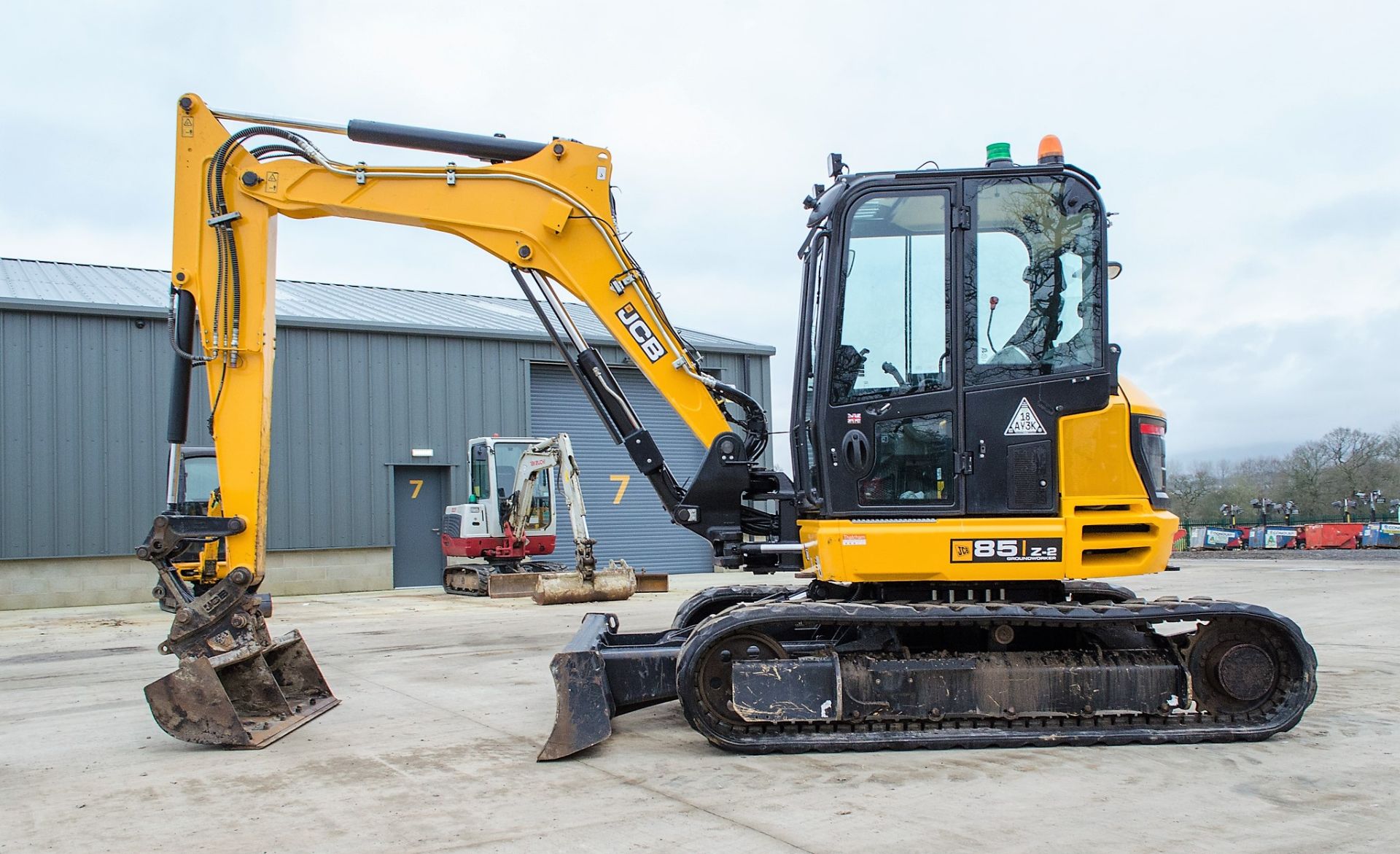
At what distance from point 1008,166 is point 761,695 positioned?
3333 mm

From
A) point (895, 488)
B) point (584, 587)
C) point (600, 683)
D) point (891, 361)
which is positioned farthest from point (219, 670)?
point (584, 587)

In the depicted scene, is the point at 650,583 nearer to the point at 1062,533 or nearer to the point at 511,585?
the point at 511,585

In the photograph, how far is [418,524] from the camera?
22.8 m

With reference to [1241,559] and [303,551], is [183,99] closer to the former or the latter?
[303,551]

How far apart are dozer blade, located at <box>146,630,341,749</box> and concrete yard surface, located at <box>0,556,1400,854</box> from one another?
123 millimetres

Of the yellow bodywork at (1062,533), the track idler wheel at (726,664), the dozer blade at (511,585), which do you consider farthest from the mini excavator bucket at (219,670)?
the dozer blade at (511,585)

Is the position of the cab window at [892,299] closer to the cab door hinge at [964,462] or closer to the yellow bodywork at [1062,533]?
the cab door hinge at [964,462]

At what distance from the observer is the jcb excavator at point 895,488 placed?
588cm

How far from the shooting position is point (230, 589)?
251 inches

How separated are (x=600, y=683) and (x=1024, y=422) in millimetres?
2759

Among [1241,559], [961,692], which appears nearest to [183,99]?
[961,692]

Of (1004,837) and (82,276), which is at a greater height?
(82,276)

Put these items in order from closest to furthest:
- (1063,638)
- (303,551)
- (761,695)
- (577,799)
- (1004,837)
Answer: (1004,837) < (577,799) < (761,695) < (1063,638) < (303,551)

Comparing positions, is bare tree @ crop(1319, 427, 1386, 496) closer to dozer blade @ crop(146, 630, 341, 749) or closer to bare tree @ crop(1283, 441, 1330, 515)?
bare tree @ crop(1283, 441, 1330, 515)
